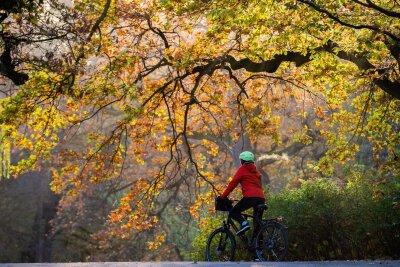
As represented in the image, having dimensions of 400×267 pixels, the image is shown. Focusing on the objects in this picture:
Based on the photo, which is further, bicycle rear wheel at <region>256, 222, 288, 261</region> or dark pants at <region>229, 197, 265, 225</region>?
dark pants at <region>229, 197, 265, 225</region>

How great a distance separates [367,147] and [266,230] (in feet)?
60.1

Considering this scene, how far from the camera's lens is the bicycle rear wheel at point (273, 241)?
11375 millimetres

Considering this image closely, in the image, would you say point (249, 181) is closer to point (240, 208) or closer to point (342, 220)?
point (240, 208)

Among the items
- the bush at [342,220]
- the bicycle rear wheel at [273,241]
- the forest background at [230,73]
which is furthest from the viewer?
the bush at [342,220]

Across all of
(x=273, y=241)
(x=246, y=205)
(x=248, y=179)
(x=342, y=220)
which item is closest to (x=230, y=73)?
(x=342, y=220)

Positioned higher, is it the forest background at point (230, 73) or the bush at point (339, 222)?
the forest background at point (230, 73)

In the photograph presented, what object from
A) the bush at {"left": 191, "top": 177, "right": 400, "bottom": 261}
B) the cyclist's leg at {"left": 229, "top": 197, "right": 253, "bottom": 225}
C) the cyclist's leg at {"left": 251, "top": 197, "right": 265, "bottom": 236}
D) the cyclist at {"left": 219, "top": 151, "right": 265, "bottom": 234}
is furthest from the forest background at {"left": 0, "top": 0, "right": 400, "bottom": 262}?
the cyclist's leg at {"left": 229, "top": 197, "right": 253, "bottom": 225}

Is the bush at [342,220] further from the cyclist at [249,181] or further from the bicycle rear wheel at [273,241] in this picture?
the cyclist at [249,181]

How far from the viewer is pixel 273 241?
11461 millimetres

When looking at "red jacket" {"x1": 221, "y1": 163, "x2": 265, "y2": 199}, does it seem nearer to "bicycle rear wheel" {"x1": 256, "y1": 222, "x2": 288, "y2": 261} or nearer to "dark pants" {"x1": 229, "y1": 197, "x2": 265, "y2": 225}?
"dark pants" {"x1": 229, "y1": 197, "x2": 265, "y2": 225}

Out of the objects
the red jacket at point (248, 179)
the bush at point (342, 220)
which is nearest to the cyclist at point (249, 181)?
the red jacket at point (248, 179)

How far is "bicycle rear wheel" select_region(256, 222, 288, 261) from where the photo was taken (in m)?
11.4

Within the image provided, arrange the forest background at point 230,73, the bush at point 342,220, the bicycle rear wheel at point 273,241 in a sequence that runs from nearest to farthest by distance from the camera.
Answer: the bicycle rear wheel at point 273,241
the forest background at point 230,73
the bush at point 342,220

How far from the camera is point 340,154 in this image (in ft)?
57.4
